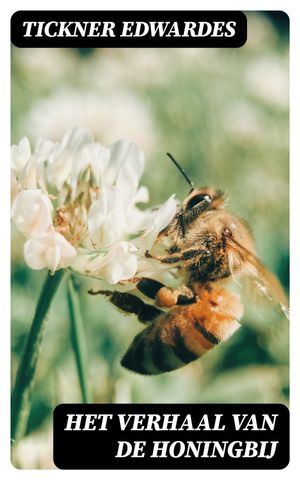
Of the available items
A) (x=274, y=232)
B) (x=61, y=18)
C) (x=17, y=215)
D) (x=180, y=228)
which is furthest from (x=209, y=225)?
(x=274, y=232)

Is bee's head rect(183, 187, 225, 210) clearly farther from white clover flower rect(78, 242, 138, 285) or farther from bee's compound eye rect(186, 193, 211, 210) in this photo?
white clover flower rect(78, 242, 138, 285)

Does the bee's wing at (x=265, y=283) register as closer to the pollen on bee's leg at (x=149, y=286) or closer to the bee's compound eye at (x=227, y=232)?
the bee's compound eye at (x=227, y=232)

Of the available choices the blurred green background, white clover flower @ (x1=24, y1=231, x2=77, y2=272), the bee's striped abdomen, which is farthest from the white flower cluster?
the blurred green background

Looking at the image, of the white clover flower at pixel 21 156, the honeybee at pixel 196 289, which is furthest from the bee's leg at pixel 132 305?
the white clover flower at pixel 21 156

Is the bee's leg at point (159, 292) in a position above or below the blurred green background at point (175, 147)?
below

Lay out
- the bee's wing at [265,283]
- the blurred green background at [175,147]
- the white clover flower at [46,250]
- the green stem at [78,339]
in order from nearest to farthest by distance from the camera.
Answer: the white clover flower at [46,250], the bee's wing at [265,283], the green stem at [78,339], the blurred green background at [175,147]

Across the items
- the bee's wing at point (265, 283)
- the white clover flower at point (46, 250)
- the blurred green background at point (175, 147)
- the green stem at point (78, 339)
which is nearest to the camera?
the white clover flower at point (46, 250)

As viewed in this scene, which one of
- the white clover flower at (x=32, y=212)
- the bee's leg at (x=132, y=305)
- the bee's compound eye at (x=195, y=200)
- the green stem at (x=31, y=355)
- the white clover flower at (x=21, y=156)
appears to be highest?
the white clover flower at (x=21, y=156)

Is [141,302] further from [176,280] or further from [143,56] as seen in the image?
[143,56]
